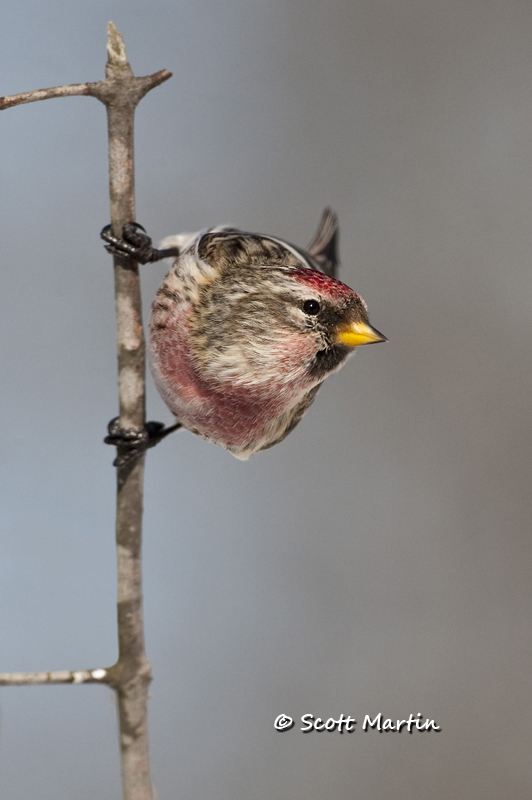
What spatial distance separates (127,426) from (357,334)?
0.39 metres

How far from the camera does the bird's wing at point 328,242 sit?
1.79 meters

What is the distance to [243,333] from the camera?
118 cm

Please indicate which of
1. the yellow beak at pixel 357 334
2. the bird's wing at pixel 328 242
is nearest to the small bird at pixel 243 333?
the yellow beak at pixel 357 334

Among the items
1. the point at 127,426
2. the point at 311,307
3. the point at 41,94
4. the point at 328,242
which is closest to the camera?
the point at 41,94

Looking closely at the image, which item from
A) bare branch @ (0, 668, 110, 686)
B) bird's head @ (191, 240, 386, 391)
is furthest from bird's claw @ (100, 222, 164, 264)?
bare branch @ (0, 668, 110, 686)

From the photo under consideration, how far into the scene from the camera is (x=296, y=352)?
112 centimetres

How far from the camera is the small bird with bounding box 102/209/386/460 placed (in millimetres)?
1115

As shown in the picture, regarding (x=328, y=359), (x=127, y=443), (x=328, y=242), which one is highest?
(x=328, y=242)

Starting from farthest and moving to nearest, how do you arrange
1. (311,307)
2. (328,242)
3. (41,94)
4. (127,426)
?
(328,242), (127,426), (311,307), (41,94)

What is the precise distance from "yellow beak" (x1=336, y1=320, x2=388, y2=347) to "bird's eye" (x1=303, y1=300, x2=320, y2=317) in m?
0.04

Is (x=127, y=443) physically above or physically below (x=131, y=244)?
below

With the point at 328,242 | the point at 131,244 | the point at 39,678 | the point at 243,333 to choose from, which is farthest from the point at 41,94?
the point at 328,242

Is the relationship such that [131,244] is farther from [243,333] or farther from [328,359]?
[328,359]

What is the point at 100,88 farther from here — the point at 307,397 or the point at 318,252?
the point at 318,252
